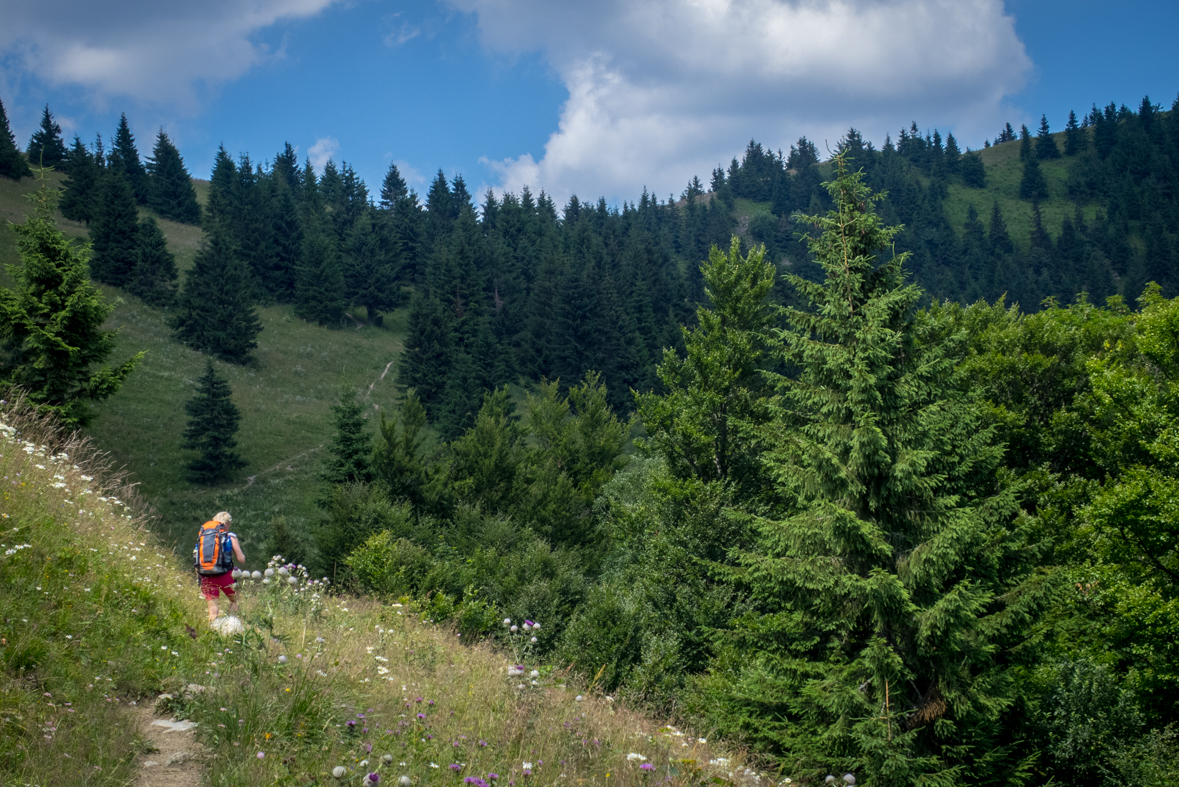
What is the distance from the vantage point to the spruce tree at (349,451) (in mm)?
31812

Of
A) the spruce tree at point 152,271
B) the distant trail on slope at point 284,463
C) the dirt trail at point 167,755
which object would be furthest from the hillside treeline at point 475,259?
the dirt trail at point 167,755

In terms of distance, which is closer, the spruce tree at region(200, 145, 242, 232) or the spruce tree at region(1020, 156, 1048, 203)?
the spruce tree at region(200, 145, 242, 232)

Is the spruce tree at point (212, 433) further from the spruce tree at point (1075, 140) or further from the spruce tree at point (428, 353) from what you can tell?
the spruce tree at point (1075, 140)

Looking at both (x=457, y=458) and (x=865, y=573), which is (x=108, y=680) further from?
(x=457, y=458)

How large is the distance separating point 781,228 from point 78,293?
506 feet

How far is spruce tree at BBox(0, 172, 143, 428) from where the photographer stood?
19.5 metres

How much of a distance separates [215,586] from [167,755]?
3.95 m

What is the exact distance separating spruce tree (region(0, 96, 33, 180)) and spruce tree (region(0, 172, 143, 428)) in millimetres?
71837

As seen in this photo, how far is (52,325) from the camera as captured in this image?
19.8 m

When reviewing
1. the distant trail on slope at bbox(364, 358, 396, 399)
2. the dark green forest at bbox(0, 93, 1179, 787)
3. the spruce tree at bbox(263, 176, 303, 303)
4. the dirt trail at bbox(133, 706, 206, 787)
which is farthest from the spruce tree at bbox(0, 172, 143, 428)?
the spruce tree at bbox(263, 176, 303, 303)

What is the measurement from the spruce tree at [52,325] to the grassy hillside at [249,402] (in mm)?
12330

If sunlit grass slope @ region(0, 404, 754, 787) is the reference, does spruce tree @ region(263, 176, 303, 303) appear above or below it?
above

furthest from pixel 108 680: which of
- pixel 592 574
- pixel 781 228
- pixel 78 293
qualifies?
pixel 781 228

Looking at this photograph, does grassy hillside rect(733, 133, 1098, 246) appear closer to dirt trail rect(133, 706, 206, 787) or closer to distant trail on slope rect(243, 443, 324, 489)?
distant trail on slope rect(243, 443, 324, 489)
